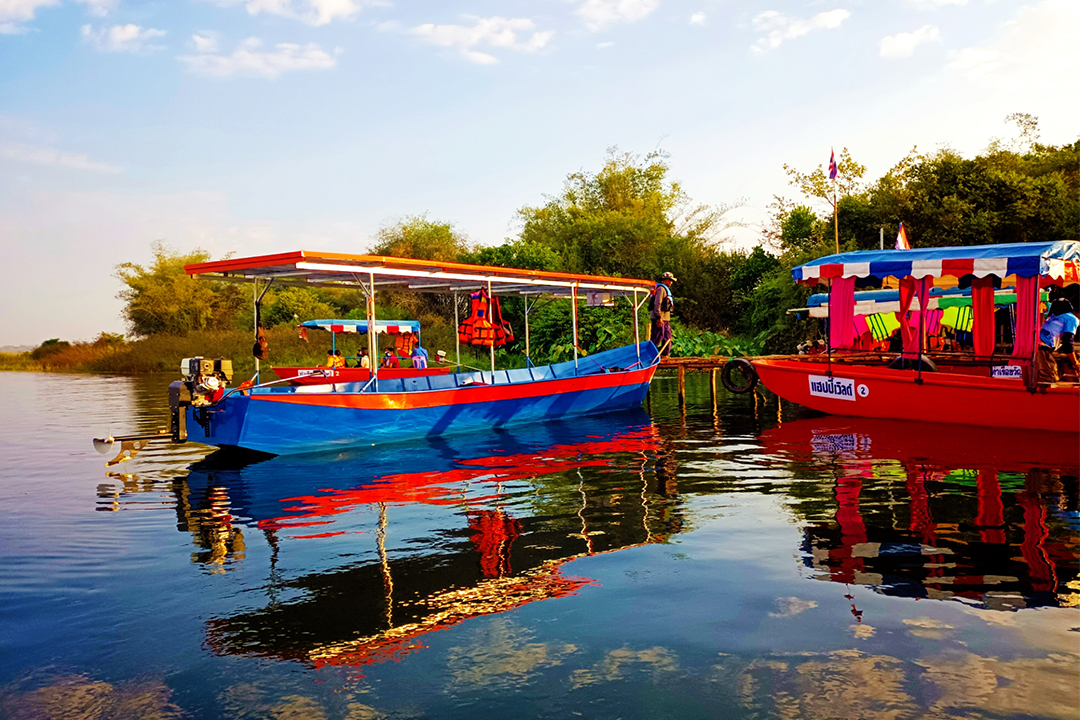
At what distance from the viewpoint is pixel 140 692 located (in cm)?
454

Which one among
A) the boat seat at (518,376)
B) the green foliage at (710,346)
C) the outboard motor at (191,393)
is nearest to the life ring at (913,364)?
the boat seat at (518,376)

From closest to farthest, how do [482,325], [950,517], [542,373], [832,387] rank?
1. [950,517]
2. [832,387]
3. [482,325]
4. [542,373]

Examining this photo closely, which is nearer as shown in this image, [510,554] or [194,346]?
[510,554]

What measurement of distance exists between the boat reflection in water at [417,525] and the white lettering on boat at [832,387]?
3677mm

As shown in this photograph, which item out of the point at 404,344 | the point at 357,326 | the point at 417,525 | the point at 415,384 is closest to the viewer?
the point at 417,525

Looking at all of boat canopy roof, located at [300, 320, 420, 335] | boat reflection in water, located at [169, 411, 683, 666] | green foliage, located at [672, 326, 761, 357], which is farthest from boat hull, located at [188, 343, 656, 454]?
green foliage, located at [672, 326, 761, 357]

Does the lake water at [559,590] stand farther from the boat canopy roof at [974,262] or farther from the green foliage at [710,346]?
the green foliage at [710,346]

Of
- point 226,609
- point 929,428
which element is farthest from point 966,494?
point 226,609

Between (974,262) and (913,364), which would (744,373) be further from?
(974,262)

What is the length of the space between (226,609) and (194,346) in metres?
46.0

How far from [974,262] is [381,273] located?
9.33 meters

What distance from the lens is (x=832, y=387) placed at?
15719 mm

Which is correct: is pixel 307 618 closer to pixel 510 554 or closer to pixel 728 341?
pixel 510 554

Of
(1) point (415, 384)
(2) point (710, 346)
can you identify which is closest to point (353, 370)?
(1) point (415, 384)
